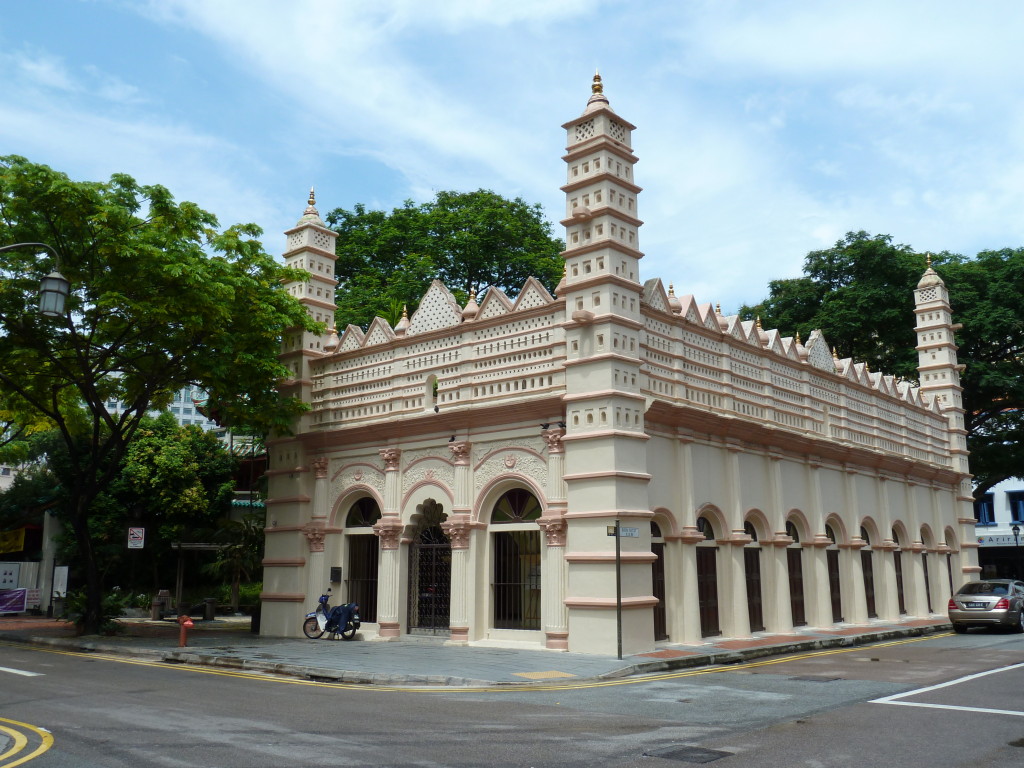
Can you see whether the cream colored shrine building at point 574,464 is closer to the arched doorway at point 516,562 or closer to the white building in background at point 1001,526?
the arched doorway at point 516,562

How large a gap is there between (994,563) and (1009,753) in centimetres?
5489

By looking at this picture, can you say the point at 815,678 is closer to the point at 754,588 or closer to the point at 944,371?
the point at 754,588

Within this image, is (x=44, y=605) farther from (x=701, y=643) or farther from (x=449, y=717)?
(x=449, y=717)

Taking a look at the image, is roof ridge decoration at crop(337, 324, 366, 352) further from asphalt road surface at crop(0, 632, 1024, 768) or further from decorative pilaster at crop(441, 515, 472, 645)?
asphalt road surface at crop(0, 632, 1024, 768)

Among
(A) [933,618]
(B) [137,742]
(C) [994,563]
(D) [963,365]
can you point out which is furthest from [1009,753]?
(C) [994,563]

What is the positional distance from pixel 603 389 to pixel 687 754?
9982 millimetres

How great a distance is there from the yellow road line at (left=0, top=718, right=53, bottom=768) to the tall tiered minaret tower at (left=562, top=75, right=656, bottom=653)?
10.1 meters

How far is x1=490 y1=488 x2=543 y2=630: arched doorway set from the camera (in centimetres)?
1916

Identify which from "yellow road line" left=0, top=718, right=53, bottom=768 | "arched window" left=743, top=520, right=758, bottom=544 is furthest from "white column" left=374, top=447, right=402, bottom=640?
"yellow road line" left=0, top=718, right=53, bottom=768

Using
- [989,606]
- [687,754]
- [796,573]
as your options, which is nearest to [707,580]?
[796,573]

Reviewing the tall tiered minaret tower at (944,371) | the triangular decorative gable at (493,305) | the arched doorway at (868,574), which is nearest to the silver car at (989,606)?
the arched doorway at (868,574)

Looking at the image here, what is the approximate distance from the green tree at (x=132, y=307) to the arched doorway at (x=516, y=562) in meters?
6.59

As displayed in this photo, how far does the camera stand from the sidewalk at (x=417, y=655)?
14281 millimetres

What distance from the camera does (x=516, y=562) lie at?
1956 centimetres
